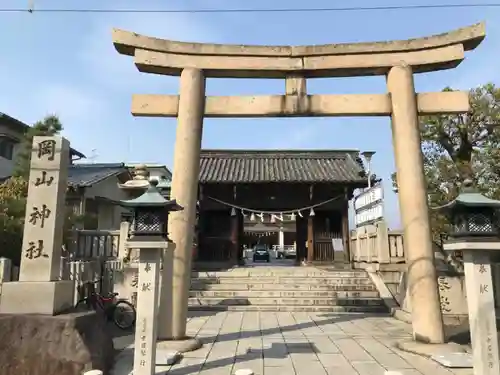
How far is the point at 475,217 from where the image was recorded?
17.6 feet

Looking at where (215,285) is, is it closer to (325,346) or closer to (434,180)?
(325,346)

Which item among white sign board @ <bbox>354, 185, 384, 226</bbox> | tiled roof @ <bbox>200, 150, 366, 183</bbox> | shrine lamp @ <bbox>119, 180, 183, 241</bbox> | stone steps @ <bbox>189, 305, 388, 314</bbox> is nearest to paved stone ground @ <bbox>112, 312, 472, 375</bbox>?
stone steps @ <bbox>189, 305, 388, 314</bbox>

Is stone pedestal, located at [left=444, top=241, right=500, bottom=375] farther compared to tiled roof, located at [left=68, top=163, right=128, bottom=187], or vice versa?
tiled roof, located at [left=68, top=163, right=128, bottom=187]

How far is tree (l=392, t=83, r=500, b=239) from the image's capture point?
42.6 feet

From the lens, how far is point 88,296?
30.6 feet

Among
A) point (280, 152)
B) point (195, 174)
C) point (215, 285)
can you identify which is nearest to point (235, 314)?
point (215, 285)

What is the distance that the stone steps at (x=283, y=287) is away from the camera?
13398 millimetres

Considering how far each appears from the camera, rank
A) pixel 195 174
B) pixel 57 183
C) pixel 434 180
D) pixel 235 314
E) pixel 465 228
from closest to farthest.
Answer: pixel 465 228 → pixel 57 183 → pixel 195 174 → pixel 235 314 → pixel 434 180

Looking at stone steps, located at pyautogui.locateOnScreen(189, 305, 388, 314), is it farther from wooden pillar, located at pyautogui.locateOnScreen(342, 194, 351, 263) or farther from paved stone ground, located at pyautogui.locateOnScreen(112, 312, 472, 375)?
wooden pillar, located at pyautogui.locateOnScreen(342, 194, 351, 263)

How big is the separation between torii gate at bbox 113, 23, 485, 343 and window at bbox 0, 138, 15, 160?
19925 millimetres

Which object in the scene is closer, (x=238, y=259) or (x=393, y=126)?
(x=393, y=126)

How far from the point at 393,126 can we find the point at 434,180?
22.7ft

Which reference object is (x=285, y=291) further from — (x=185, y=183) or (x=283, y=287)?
(x=185, y=183)

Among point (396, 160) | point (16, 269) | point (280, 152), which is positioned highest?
point (280, 152)
